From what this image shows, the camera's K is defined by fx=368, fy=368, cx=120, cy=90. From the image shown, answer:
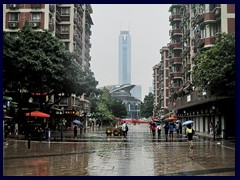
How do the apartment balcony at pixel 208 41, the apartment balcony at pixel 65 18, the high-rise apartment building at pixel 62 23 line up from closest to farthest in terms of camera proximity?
the apartment balcony at pixel 208 41 → the high-rise apartment building at pixel 62 23 → the apartment balcony at pixel 65 18

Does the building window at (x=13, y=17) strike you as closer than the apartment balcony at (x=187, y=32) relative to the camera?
Yes

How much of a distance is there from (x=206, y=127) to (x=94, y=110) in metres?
40.5

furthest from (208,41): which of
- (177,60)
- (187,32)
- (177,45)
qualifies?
(177,45)

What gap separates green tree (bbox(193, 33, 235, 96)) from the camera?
26.6 m

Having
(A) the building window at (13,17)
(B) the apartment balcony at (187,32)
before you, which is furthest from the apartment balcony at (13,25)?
(B) the apartment balcony at (187,32)

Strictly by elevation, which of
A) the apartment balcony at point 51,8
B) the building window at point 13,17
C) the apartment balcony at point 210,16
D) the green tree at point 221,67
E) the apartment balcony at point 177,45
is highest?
the apartment balcony at point 51,8

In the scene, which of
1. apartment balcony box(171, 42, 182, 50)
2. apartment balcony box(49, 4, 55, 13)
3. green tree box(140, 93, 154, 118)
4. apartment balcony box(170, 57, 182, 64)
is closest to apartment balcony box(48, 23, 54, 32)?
apartment balcony box(49, 4, 55, 13)

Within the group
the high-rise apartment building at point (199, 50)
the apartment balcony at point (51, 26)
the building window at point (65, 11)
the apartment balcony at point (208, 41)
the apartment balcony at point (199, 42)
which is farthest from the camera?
the building window at point (65, 11)

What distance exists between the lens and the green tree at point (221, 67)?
26.6m

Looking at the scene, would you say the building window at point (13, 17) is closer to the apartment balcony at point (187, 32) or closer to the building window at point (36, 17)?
the building window at point (36, 17)

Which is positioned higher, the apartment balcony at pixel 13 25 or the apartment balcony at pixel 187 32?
the apartment balcony at pixel 187 32

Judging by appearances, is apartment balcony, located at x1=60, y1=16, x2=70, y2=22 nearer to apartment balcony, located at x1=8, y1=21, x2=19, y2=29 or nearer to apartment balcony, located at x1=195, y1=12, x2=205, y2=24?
apartment balcony, located at x1=8, y1=21, x2=19, y2=29

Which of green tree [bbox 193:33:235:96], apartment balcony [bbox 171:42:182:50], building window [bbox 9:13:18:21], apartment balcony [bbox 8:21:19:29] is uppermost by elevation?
building window [bbox 9:13:18:21]
